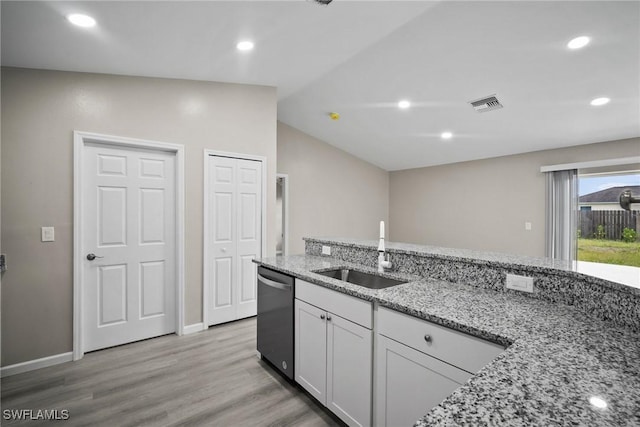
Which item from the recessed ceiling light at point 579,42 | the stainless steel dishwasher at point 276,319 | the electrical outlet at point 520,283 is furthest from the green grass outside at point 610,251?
the stainless steel dishwasher at point 276,319

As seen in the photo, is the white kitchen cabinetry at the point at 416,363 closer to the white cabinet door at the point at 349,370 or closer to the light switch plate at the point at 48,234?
the white cabinet door at the point at 349,370

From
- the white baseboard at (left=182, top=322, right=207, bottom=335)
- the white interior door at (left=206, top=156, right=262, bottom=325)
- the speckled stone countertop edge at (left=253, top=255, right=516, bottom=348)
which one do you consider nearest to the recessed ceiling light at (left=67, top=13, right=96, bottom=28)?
the white interior door at (left=206, top=156, right=262, bottom=325)

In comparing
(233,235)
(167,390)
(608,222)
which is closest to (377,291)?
(167,390)

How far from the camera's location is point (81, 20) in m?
2.00

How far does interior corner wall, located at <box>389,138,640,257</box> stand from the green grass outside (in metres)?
0.55

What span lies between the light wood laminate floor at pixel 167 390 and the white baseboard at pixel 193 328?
29 centimetres

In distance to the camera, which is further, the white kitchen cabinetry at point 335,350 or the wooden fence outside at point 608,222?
the wooden fence outside at point 608,222

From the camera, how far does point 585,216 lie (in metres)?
4.71

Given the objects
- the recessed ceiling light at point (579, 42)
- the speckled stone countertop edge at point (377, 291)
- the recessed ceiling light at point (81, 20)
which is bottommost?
the speckled stone countertop edge at point (377, 291)

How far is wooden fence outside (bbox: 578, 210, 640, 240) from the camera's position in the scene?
14.1ft

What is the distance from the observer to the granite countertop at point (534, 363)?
24.8 inches

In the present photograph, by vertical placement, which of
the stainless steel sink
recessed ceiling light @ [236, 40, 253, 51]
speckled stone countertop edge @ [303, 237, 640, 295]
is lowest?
the stainless steel sink

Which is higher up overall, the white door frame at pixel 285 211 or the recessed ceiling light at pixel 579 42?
the recessed ceiling light at pixel 579 42

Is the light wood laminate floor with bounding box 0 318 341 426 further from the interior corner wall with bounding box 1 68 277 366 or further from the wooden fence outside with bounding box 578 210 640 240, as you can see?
the wooden fence outside with bounding box 578 210 640 240
